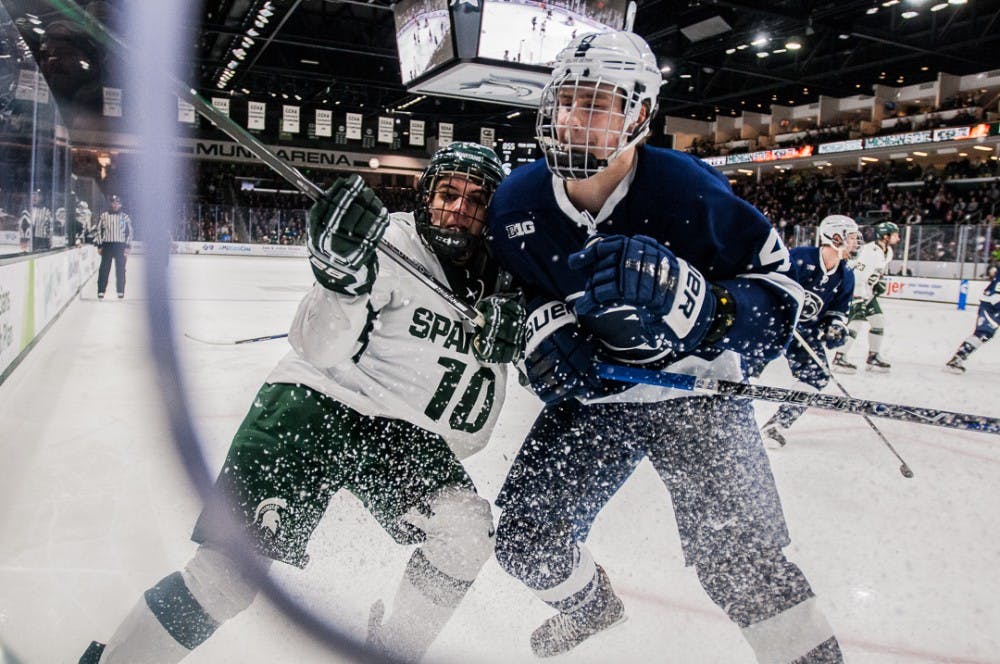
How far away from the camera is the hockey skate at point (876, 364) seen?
5348mm

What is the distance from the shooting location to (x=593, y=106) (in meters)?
1.18

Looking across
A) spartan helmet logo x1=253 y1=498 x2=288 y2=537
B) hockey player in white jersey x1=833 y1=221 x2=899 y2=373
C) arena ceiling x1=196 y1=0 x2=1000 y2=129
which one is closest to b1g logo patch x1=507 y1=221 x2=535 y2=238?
spartan helmet logo x1=253 y1=498 x2=288 y2=537

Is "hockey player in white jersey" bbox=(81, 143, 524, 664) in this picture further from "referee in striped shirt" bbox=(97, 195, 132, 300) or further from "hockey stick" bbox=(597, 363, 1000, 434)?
"referee in striped shirt" bbox=(97, 195, 132, 300)

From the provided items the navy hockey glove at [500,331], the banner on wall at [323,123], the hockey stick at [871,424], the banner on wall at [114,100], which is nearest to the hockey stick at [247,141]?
the navy hockey glove at [500,331]

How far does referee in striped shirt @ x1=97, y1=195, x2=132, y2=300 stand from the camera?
7387mm

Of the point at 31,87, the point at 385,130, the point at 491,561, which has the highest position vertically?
the point at 385,130

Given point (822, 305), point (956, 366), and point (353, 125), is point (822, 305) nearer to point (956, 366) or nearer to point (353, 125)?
point (956, 366)

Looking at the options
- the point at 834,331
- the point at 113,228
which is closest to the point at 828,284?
the point at 834,331

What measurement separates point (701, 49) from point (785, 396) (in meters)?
13.1

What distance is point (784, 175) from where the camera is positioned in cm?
2156

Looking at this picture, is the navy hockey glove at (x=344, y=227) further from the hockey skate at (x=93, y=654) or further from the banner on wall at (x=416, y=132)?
the banner on wall at (x=416, y=132)

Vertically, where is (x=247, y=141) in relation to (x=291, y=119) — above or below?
below

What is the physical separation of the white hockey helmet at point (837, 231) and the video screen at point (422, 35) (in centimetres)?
441

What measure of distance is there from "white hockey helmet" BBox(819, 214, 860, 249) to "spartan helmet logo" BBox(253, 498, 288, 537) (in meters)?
3.24
